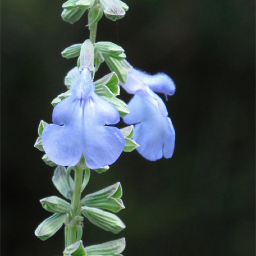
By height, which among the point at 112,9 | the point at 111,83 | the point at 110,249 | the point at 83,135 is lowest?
the point at 110,249

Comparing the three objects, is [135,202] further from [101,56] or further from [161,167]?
[101,56]

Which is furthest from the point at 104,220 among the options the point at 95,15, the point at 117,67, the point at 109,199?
the point at 95,15

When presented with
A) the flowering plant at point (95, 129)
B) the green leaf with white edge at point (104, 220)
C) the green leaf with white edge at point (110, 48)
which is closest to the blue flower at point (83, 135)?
the flowering plant at point (95, 129)

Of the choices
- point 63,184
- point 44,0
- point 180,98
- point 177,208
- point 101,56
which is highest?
point 44,0

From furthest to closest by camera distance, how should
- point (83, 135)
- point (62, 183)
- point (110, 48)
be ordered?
point (62, 183) → point (110, 48) → point (83, 135)

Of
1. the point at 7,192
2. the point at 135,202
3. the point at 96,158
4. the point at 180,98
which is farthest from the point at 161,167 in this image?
the point at 96,158

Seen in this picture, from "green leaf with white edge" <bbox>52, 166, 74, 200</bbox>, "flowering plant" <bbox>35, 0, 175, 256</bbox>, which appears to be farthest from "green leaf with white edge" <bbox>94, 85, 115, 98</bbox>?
"green leaf with white edge" <bbox>52, 166, 74, 200</bbox>

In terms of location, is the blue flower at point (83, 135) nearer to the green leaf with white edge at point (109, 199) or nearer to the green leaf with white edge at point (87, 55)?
the green leaf with white edge at point (87, 55)

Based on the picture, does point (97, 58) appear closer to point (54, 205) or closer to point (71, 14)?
point (71, 14)
